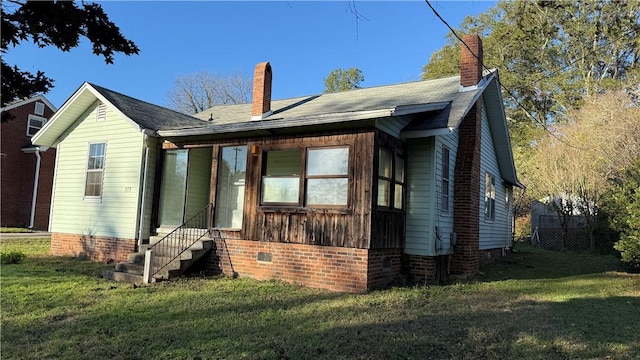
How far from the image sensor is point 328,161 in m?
8.80

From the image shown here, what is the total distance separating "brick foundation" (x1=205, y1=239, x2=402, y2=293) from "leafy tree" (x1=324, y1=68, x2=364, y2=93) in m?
28.7

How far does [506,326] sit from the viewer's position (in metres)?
6.05

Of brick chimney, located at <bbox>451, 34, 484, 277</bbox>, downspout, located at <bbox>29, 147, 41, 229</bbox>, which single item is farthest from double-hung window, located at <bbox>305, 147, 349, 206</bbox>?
downspout, located at <bbox>29, 147, 41, 229</bbox>

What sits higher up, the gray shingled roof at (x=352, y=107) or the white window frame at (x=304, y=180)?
the gray shingled roof at (x=352, y=107)

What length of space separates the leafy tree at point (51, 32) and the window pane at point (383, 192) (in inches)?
203

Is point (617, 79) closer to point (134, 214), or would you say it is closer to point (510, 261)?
point (510, 261)

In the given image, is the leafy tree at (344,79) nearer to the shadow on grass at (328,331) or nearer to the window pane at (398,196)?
the window pane at (398,196)

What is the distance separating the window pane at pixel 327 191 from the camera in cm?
858

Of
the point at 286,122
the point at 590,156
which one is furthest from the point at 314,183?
the point at 590,156

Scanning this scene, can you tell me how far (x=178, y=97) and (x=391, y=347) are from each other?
116ft

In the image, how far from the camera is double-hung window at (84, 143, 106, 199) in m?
11.9

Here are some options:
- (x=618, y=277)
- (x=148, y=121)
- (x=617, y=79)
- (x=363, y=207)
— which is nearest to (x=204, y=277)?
(x=363, y=207)

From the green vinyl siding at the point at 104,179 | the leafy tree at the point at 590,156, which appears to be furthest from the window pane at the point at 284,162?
the leafy tree at the point at 590,156

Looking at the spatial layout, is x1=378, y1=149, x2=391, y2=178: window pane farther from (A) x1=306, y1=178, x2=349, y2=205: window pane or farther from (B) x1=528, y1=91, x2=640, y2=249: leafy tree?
(B) x1=528, y1=91, x2=640, y2=249: leafy tree
